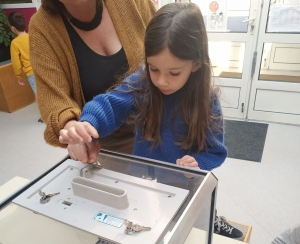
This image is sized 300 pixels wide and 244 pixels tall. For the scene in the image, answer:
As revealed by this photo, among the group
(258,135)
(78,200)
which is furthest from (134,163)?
(258,135)

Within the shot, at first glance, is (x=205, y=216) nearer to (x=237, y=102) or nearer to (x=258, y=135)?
(x=258, y=135)

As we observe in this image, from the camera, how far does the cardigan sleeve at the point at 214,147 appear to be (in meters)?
0.79

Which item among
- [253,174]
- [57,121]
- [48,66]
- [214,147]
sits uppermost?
[48,66]

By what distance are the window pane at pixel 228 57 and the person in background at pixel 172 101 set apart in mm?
2027

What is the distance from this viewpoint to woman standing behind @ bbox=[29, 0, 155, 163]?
79 cm

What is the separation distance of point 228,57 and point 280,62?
0.49m

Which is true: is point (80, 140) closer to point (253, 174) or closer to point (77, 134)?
point (77, 134)

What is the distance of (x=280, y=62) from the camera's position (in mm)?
2738

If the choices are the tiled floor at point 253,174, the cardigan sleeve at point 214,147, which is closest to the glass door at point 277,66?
Answer: the tiled floor at point 253,174

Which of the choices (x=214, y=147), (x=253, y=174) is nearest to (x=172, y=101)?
(x=214, y=147)

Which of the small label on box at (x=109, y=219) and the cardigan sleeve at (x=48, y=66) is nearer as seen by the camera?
the small label on box at (x=109, y=219)

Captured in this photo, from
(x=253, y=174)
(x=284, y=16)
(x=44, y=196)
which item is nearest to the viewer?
(x=44, y=196)

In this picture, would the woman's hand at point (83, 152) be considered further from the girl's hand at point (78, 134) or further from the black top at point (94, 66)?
Result: the black top at point (94, 66)

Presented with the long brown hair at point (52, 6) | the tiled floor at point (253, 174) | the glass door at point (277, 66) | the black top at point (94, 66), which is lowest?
the tiled floor at point (253, 174)
